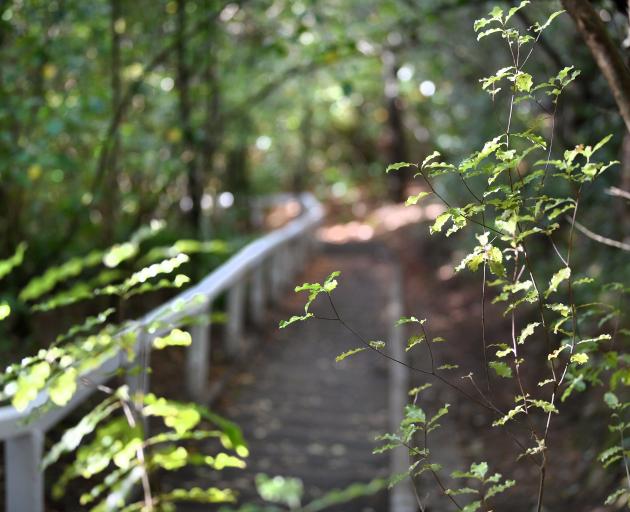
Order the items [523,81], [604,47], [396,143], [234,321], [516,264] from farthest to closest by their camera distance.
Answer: [396,143]
[234,321]
[604,47]
[516,264]
[523,81]

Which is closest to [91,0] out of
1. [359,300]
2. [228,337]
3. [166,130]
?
[166,130]

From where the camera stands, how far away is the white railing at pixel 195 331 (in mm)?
3244

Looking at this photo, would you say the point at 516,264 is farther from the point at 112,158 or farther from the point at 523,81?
the point at 112,158

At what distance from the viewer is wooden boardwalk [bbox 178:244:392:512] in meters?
5.90

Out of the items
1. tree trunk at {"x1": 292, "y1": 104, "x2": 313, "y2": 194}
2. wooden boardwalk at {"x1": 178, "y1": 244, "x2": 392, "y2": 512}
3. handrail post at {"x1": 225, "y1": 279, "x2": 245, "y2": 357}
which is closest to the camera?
wooden boardwalk at {"x1": 178, "y1": 244, "x2": 392, "y2": 512}

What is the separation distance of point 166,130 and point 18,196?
93.0 inches

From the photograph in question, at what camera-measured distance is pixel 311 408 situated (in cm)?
752

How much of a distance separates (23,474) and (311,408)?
14.3 feet

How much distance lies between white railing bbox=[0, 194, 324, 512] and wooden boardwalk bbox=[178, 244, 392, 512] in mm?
427

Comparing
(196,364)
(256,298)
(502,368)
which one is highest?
(502,368)

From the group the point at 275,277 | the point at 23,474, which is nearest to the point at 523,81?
the point at 23,474

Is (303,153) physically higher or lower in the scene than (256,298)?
lower

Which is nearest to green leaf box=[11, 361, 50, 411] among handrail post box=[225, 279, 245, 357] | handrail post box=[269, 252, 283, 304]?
handrail post box=[225, 279, 245, 357]

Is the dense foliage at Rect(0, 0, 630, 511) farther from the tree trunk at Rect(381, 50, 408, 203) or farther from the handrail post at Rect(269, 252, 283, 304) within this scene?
the tree trunk at Rect(381, 50, 408, 203)
